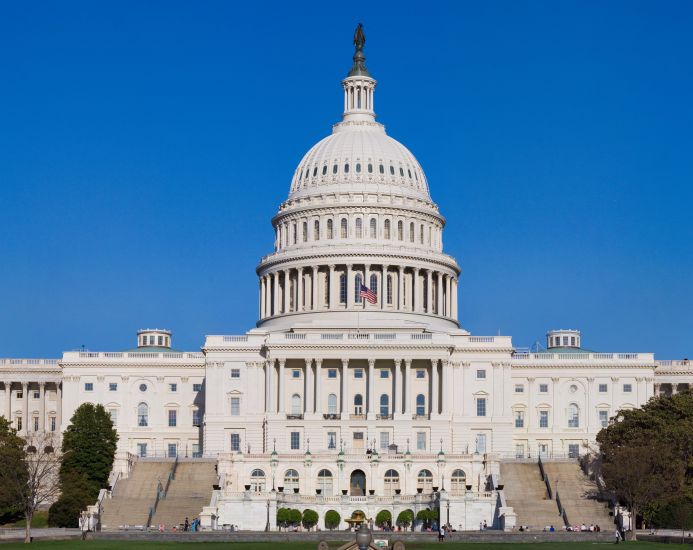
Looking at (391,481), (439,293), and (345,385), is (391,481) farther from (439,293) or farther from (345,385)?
(439,293)

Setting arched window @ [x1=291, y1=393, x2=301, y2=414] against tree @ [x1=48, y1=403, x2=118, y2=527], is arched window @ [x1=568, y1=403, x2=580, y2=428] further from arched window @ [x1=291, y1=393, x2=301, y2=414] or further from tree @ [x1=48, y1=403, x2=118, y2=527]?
tree @ [x1=48, y1=403, x2=118, y2=527]

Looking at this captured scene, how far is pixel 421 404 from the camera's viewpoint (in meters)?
161

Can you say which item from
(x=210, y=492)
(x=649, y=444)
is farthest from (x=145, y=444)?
(x=649, y=444)

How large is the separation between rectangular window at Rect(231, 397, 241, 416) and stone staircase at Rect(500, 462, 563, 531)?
102 ft

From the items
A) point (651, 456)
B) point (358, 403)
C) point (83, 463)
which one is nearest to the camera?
point (651, 456)

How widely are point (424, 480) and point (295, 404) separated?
23362mm

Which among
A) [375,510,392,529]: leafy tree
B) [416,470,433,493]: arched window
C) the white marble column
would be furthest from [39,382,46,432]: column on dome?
[375,510,392,529]: leafy tree

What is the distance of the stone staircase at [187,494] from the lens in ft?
422

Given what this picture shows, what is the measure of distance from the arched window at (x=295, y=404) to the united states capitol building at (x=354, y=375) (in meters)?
0.13

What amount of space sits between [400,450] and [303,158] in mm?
44736

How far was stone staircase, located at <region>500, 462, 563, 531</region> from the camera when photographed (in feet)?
416

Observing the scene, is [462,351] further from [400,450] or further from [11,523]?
[11,523]

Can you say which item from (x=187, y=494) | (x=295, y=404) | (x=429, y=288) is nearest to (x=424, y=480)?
(x=187, y=494)

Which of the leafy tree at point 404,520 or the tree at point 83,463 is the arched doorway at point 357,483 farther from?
the tree at point 83,463
